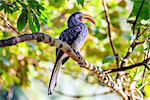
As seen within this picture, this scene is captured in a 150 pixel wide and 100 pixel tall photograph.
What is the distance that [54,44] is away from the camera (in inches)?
63.3

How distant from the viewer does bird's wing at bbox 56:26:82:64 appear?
2.34 meters

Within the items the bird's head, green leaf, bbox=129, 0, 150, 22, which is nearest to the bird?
the bird's head

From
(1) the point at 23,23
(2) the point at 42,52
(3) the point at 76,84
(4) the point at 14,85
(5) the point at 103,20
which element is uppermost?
(1) the point at 23,23

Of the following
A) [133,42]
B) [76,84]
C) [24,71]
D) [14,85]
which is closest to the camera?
[133,42]

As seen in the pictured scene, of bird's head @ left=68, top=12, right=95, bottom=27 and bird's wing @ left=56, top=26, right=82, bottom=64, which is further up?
bird's head @ left=68, top=12, right=95, bottom=27

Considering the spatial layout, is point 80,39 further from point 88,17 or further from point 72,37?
point 88,17

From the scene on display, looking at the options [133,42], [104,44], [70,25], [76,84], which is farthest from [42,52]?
[76,84]

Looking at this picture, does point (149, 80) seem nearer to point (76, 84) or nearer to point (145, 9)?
point (145, 9)

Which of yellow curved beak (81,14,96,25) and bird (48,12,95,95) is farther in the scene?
yellow curved beak (81,14,96,25)

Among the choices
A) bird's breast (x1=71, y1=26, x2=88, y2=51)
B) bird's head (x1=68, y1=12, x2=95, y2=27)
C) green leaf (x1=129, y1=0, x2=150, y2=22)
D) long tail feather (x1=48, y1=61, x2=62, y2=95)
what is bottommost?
long tail feather (x1=48, y1=61, x2=62, y2=95)

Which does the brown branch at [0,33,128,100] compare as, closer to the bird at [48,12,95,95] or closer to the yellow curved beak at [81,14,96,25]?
the bird at [48,12,95,95]

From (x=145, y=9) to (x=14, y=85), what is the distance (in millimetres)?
2486

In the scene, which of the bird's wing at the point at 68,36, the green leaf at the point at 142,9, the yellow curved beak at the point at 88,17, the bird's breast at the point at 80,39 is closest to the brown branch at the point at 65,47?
the green leaf at the point at 142,9

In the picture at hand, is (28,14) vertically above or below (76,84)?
above
